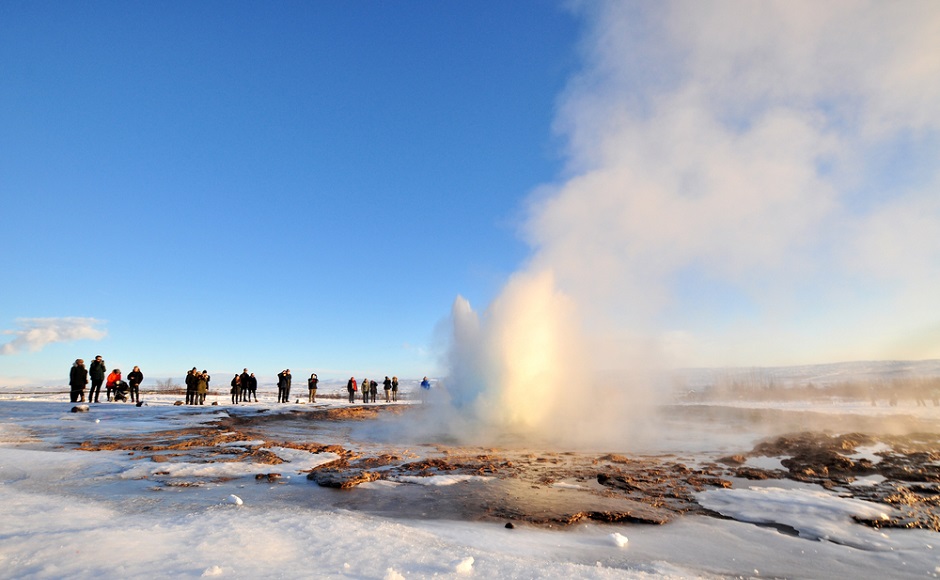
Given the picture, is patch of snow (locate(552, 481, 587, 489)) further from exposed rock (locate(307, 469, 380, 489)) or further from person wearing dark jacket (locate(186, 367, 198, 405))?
person wearing dark jacket (locate(186, 367, 198, 405))

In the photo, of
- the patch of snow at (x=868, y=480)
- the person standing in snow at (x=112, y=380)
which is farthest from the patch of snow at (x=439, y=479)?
the person standing in snow at (x=112, y=380)

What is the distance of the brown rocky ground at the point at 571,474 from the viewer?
19.4 feet

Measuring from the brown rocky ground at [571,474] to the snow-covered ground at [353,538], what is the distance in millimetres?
408

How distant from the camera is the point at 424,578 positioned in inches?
125

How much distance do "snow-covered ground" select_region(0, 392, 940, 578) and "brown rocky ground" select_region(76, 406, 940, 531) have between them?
0.41 m

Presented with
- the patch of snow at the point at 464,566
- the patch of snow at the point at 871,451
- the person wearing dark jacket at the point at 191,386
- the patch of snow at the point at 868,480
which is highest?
the person wearing dark jacket at the point at 191,386

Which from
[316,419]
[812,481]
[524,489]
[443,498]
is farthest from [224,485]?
[316,419]

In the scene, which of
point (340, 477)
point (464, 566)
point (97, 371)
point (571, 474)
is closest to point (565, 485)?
point (571, 474)

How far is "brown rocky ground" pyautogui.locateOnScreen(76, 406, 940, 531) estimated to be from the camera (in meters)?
5.93

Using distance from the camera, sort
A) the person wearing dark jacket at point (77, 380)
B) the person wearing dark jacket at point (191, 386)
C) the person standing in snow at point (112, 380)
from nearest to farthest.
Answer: the person wearing dark jacket at point (77, 380)
the person standing in snow at point (112, 380)
the person wearing dark jacket at point (191, 386)

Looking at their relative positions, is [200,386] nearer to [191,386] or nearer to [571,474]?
[191,386]

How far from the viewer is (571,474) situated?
28.2ft

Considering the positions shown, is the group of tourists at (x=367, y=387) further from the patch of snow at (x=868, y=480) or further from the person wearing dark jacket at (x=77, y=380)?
the patch of snow at (x=868, y=480)

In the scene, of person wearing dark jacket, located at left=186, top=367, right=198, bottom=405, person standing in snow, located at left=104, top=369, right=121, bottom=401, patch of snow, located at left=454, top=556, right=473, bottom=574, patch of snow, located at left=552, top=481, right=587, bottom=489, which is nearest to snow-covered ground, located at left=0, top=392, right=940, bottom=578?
patch of snow, located at left=454, top=556, right=473, bottom=574
